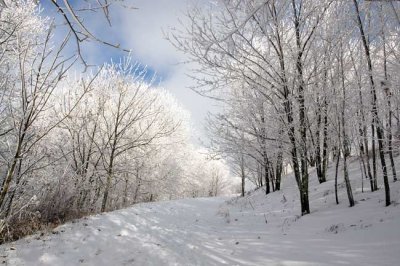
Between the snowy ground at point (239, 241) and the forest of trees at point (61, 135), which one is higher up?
the forest of trees at point (61, 135)

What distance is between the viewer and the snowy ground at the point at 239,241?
5.00m

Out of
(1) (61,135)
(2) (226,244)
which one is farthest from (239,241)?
(1) (61,135)

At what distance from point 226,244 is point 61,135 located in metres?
12.3

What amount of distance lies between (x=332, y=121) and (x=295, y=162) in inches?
58.8

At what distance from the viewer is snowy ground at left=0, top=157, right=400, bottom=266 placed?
500 cm

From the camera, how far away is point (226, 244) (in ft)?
20.9

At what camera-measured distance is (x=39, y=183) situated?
328 inches

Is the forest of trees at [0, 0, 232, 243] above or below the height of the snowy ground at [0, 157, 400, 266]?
above

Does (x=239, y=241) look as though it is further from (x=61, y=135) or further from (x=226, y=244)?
(x=61, y=135)

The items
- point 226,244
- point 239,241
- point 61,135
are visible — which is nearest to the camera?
point 226,244

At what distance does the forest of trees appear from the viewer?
4.09 meters

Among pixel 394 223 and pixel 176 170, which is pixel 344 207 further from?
pixel 176 170

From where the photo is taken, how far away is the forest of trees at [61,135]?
4090 millimetres

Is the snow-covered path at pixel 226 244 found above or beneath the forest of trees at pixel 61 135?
beneath
